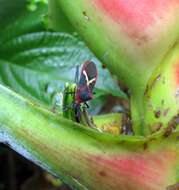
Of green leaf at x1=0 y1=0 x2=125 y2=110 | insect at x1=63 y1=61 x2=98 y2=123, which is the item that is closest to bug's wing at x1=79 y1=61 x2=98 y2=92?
insect at x1=63 y1=61 x2=98 y2=123

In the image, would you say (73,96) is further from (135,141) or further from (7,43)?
(7,43)

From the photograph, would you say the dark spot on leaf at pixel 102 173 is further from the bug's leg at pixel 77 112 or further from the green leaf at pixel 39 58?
the green leaf at pixel 39 58

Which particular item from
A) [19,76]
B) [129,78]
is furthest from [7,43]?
[129,78]

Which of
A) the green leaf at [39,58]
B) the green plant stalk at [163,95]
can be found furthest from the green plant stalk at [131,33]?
the green leaf at [39,58]

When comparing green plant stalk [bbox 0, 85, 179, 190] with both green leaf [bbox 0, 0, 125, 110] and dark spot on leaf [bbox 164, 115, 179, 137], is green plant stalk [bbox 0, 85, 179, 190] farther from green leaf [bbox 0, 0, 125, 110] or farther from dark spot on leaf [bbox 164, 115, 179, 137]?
green leaf [bbox 0, 0, 125, 110]

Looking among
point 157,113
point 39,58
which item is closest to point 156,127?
point 157,113

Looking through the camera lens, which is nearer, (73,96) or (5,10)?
(73,96)

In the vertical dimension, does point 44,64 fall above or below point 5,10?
below
